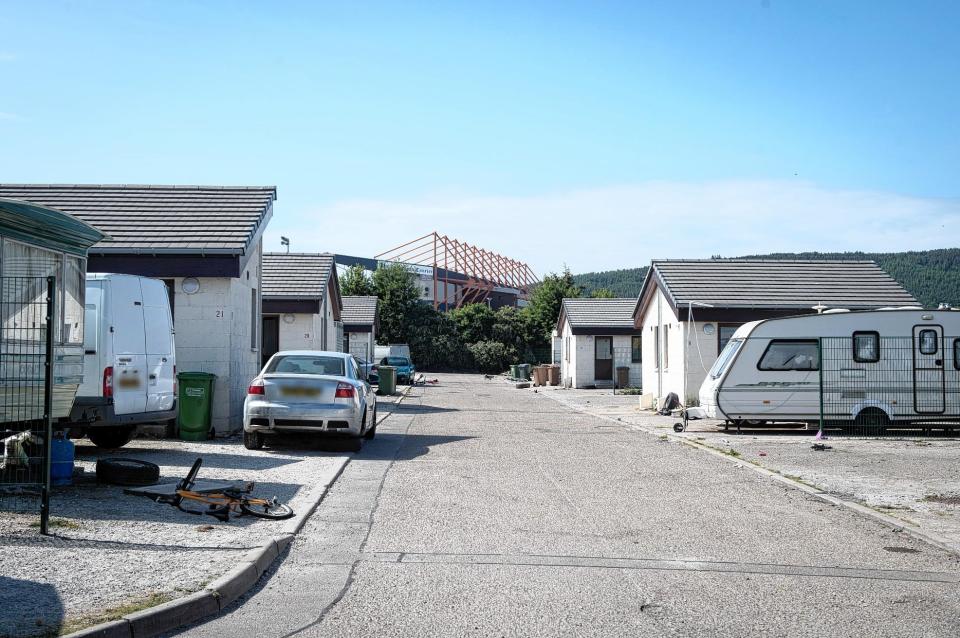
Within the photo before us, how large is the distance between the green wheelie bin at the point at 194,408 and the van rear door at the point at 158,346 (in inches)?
80.8

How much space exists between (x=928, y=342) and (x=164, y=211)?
15.9 m

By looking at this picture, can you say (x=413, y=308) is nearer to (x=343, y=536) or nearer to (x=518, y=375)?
(x=518, y=375)

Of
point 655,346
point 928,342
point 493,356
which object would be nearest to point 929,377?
point 928,342

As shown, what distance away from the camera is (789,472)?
41.8 feet

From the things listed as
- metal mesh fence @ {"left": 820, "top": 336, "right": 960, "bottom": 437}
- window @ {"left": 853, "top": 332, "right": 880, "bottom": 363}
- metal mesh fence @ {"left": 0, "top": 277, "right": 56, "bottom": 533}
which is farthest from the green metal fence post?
window @ {"left": 853, "top": 332, "right": 880, "bottom": 363}

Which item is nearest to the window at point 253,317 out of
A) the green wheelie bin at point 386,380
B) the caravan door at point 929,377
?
the green wheelie bin at point 386,380

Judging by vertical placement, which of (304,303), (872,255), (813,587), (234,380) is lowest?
(813,587)

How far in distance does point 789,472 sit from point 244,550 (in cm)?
825

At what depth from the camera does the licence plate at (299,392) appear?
14.0 m

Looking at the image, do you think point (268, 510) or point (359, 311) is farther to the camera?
point (359, 311)

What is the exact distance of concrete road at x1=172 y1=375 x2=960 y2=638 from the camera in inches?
218

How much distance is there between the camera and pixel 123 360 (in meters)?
12.7

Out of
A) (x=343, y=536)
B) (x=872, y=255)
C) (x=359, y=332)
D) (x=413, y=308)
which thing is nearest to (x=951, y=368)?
(x=343, y=536)

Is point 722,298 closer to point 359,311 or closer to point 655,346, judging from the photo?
point 655,346
